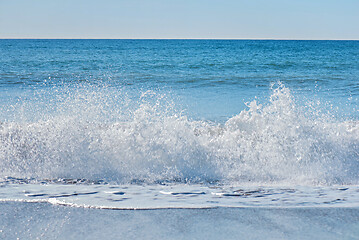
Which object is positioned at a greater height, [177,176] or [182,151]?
[182,151]

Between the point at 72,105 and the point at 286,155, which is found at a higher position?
the point at 72,105

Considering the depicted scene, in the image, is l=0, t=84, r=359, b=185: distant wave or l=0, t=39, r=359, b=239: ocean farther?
l=0, t=84, r=359, b=185: distant wave

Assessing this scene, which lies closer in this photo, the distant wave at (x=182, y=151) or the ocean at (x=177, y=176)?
the ocean at (x=177, y=176)

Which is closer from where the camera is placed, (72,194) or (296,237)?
(296,237)

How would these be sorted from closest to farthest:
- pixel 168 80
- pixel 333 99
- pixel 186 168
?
pixel 186 168 → pixel 333 99 → pixel 168 80

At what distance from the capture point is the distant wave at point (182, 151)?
4137 mm

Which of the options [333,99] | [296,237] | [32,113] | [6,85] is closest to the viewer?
[296,237]

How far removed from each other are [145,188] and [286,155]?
181 centimetres

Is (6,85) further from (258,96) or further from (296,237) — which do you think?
(296,237)

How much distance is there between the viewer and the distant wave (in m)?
4.14

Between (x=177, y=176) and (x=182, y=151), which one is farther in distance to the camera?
(x=182, y=151)

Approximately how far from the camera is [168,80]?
14.2 metres

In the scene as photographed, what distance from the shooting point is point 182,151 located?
14.9 feet

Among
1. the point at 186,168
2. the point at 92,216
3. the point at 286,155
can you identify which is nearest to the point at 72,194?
the point at 92,216
